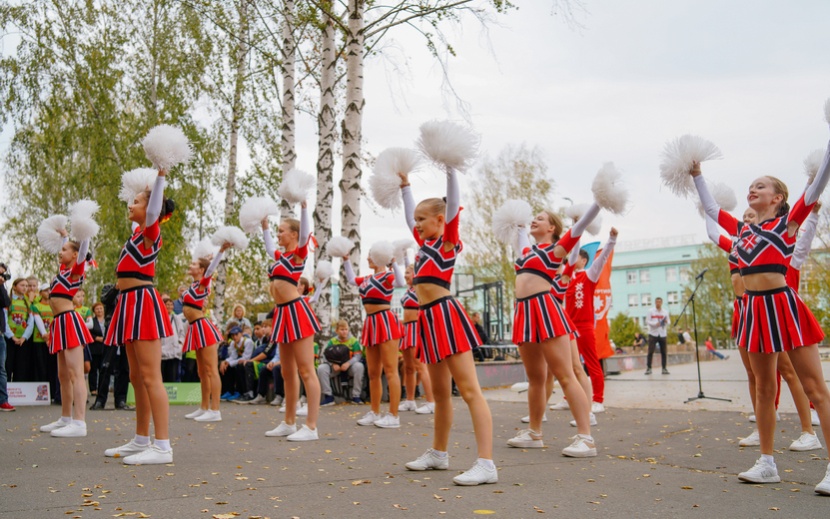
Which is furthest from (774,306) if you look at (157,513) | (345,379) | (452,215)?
(345,379)

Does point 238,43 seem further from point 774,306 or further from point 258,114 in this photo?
point 774,306

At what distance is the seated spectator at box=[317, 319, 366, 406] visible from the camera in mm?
11906

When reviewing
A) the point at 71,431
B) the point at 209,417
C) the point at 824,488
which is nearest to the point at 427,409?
the point at 209,417

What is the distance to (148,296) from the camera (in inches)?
236

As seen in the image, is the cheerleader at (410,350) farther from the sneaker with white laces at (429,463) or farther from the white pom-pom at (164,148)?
the white pom-pom at (164,148)

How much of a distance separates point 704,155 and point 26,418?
9029 mm

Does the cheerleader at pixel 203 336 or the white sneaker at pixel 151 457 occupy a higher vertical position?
the cheerleader at pixel 203 336

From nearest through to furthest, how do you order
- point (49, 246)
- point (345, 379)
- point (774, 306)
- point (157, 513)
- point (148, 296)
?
1. point (157, 513)
2. point (774, 306)
3. point (148, 296)
4. point (49, 246)
5. point (345, 379)

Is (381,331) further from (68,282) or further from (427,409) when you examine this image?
(68,282)

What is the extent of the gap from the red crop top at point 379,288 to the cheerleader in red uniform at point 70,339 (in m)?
3.23

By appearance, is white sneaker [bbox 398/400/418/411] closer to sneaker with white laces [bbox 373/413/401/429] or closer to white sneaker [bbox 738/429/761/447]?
sneaker with white laces [bbox 373/413/401/429]

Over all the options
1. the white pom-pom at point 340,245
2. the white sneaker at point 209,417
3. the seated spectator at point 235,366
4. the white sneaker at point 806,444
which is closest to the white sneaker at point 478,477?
the white sneaker at point 806,444

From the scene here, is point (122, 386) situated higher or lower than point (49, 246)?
lower

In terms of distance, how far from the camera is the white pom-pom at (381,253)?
9055 mm
